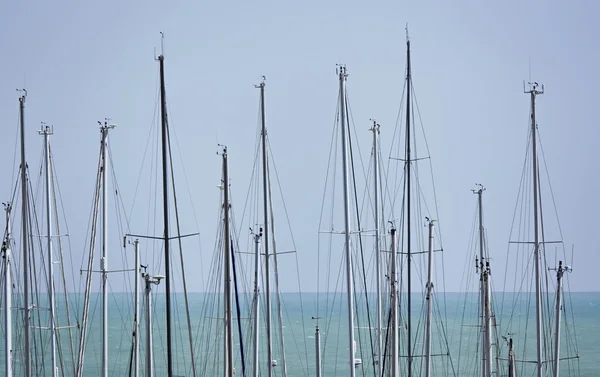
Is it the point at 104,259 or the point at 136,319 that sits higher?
the point at 104,259

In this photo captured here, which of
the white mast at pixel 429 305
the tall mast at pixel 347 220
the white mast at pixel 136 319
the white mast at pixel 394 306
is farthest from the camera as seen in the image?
the white mast at pixel 136 319

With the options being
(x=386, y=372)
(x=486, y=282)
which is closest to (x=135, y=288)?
(x=386, y=372)

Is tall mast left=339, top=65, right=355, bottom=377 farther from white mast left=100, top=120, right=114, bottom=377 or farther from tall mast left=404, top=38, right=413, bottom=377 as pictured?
white mast left=100, top=120, right=114, bottom=377

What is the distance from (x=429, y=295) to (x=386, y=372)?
3075mm

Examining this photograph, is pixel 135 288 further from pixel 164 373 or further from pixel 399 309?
pixel 164 373

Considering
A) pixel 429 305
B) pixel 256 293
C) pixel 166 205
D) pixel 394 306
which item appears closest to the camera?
pixel 166 205

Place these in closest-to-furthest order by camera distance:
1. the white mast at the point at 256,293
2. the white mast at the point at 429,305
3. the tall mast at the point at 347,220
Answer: the tall mast at the point at 347,220 → the white mast at the point at 429,305 → the white mast at the point at 256,293

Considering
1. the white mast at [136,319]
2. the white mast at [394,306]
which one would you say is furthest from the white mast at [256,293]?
the white mast at [394,306]

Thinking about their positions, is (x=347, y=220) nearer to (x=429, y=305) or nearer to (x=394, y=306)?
(x=429, y=305)

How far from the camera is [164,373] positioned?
52.7 metres

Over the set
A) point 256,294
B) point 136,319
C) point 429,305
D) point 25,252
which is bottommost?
point 136,319

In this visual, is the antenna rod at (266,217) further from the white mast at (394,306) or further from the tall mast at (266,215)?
the white mast at (394,306)

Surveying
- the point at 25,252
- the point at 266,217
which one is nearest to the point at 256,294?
the point at 266,217

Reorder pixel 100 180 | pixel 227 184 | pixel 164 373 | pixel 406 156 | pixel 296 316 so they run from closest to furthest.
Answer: pixel 227 184
pixel 406 156
pixel 100 180
pixel 164 373
pixel 296 316
